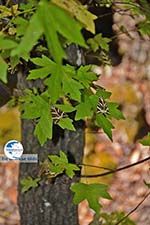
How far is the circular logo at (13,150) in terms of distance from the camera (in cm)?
190

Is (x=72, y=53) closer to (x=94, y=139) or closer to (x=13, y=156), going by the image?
(x=13, y=156)

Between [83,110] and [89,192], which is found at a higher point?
[83,110]

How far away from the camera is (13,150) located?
1909 mm

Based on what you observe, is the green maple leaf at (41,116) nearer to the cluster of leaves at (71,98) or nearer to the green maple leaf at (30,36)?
the cluster of leaves at (71,98)

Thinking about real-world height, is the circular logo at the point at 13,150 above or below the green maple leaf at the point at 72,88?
below

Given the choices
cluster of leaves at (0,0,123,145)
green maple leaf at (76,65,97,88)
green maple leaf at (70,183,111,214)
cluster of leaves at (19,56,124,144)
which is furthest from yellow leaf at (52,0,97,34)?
green maple leaf at (70,183,111,214)

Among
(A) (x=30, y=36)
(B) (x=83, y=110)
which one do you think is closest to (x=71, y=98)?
(B) (x=83, y=110)

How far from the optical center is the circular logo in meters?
1.90

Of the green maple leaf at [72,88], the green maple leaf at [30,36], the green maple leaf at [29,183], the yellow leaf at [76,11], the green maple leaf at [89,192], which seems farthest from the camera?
the green maple leaf at [29,183]

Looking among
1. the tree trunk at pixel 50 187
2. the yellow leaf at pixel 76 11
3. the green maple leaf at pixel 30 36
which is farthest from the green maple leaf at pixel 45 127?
the tree trunk at pixel 50 187

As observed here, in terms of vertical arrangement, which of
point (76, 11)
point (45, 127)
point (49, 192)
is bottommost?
point (49, 192)

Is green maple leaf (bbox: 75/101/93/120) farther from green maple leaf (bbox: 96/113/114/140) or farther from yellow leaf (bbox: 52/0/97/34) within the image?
yellow leaf (bbox: 52/0/97/34)

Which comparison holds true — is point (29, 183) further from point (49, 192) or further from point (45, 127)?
point (45, 127)

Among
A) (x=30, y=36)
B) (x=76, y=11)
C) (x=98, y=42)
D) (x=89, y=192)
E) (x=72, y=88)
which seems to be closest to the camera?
(x=30, y=36)
